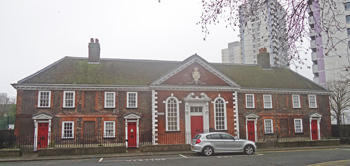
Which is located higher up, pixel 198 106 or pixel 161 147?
pixel 198 106

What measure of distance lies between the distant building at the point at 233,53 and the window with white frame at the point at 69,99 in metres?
107

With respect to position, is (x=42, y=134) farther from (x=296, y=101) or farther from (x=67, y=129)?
(x=296, y=101)

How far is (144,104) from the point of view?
A: 87.3 ft

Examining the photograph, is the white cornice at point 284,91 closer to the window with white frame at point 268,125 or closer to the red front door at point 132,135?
the window with white frame at point 268,125

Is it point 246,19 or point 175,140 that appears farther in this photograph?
point 175,140

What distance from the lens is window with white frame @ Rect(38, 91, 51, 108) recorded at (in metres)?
24.6

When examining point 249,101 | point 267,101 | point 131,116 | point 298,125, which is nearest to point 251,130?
point 249,101

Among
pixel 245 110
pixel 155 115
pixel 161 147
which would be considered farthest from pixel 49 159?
pixel 245 110

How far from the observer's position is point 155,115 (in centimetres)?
2555

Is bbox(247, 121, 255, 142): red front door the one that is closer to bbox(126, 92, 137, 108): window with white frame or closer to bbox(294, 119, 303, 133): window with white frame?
bbox(294, 119, 303, 133): window with white frame

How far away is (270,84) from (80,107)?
808 inches

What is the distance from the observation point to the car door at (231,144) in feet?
61.1

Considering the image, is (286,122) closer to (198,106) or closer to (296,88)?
(296,88)

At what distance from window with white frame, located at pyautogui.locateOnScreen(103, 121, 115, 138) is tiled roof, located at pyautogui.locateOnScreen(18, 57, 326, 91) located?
3785mm
